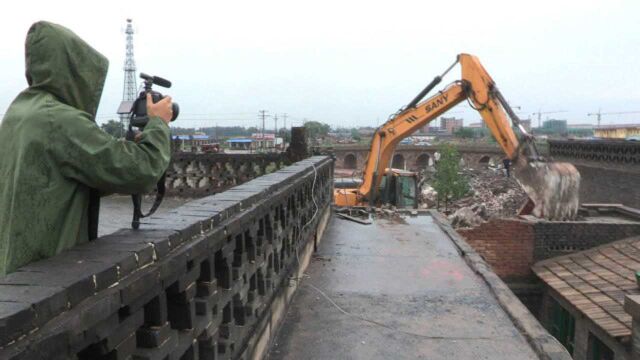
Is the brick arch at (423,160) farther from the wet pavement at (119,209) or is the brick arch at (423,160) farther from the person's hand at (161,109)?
the person's hand at (161,109)

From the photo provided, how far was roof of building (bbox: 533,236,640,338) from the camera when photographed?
28.3 feet

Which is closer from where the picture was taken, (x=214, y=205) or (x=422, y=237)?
(x=214, y=205)

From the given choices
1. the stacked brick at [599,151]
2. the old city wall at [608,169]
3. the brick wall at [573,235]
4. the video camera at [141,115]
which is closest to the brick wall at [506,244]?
the brick wall at [573,235]

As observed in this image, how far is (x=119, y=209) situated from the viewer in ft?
37.4

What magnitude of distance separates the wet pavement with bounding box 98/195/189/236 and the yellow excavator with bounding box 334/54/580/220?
15.2 ft

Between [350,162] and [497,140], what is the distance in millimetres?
57683

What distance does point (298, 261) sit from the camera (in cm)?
561

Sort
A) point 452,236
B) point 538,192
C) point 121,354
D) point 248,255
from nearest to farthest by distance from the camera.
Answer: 1. point 121,354
2. point 248,255
3. point 452,236
4. point 538,192

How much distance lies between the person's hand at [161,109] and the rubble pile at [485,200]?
13.5 metres

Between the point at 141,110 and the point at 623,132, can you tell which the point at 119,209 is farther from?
the point at 623,132

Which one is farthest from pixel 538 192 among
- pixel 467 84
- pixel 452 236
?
pixel 452 236

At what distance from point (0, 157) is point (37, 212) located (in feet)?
0.91

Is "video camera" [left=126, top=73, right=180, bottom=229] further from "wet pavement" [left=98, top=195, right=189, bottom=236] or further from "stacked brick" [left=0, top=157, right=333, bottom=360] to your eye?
"wet pavement" [left=98, top=195, right=189, bottom=236]

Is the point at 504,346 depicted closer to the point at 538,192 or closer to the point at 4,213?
the point at 4,213
